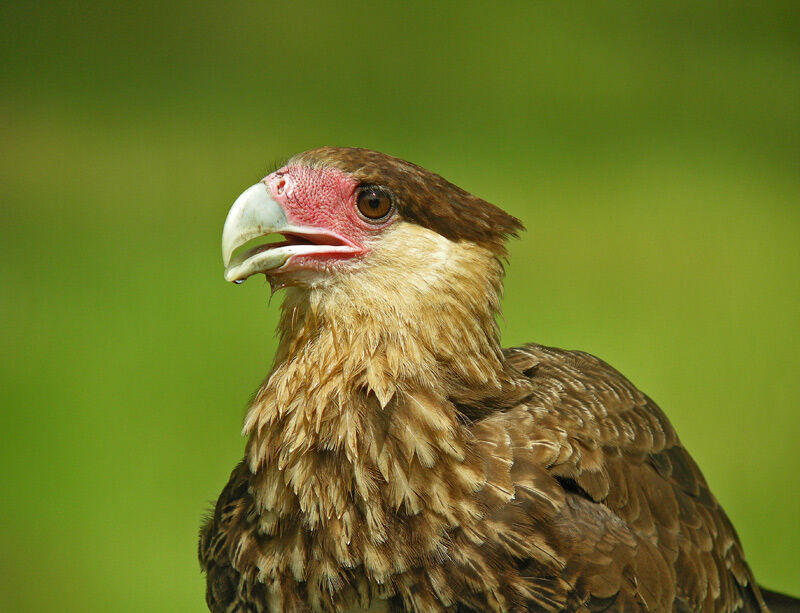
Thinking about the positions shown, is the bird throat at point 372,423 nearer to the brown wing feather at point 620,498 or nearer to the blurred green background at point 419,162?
the brown wing feather at point 620,498

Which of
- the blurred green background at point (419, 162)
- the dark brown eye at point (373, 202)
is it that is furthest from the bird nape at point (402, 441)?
the blurred green background at point (419, 162)

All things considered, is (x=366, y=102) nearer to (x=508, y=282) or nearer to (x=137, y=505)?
(x=508, y=282)

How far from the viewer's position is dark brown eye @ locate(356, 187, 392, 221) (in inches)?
A: 67.8

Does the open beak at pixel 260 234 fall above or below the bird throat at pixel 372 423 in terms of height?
above

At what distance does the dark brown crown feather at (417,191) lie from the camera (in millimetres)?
1722

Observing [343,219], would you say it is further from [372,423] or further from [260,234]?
[372,423]

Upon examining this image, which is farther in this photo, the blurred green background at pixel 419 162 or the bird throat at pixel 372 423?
the blurred green background at pixel 419 162

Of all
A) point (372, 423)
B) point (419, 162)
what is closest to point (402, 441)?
point (372, 423)

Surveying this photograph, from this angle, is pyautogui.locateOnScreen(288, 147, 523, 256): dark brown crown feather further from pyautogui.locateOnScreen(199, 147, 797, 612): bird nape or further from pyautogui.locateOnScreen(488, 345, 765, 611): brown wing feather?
pyautogui.locateOnScreen(488, 345, 765, 611): brown wing feather

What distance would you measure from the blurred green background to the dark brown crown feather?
181cm

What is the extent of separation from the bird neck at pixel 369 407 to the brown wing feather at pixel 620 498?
0.14m

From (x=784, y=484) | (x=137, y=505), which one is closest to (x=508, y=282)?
(x=784, y=484)

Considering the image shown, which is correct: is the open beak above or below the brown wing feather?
above

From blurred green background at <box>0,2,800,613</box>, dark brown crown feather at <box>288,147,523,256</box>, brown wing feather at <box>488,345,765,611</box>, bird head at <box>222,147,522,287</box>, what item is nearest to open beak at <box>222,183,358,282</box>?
bird head at <box>222,147,522,287</box>
